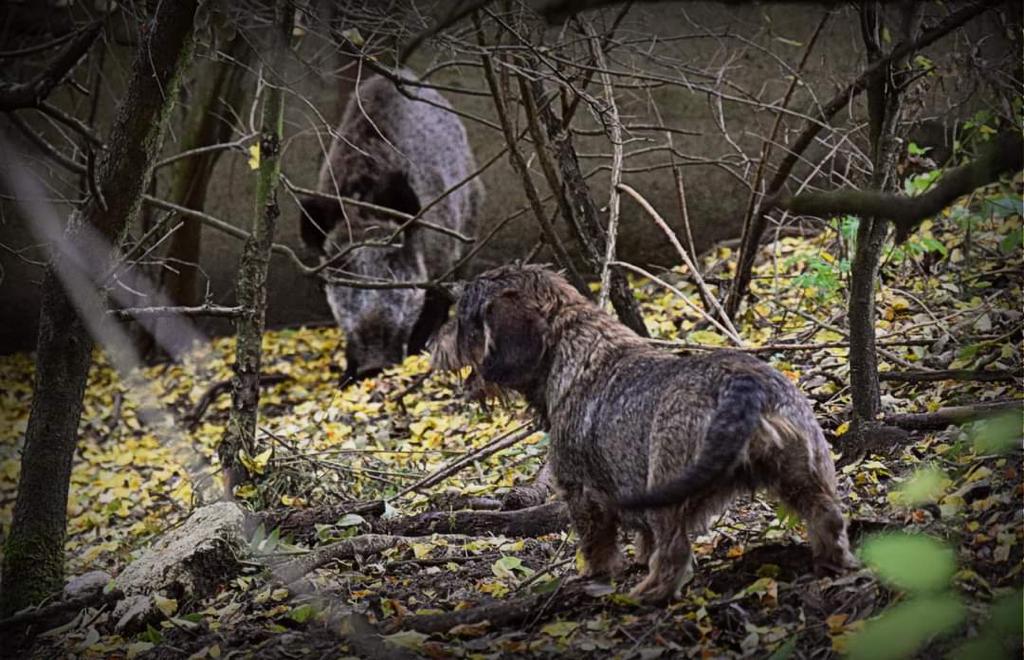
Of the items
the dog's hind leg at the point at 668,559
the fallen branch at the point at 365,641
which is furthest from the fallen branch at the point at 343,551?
the dog's hind leg at the point at 668,559

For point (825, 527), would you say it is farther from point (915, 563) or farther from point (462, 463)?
point (462, 463)

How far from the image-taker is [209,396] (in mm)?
10242

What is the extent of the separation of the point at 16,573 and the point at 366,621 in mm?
2074

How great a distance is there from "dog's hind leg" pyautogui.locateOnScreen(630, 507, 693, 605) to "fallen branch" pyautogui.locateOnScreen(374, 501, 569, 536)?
5.02 feet

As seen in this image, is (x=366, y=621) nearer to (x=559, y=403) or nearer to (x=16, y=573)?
(x=559, y=403)

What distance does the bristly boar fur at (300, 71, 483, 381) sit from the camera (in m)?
11.4

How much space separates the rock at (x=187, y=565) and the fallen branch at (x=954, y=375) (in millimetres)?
3535

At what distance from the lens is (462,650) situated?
416 cm

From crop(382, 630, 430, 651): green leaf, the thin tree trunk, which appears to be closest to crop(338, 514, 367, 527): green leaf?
crop(382, 630, 430, 651): green leaf

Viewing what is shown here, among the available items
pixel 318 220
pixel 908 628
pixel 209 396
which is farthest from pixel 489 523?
pixel 318 220

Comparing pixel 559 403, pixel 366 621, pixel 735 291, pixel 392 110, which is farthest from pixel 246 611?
pixel 392 110

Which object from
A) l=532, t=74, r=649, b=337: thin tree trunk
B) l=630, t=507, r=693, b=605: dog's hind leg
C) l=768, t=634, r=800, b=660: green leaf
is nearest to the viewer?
l=768, t=634, r=800, b=660: green leaf

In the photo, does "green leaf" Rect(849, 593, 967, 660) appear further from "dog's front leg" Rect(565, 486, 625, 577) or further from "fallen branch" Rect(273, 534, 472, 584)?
"fallen branch" Rect(273, 534, 472, 584)

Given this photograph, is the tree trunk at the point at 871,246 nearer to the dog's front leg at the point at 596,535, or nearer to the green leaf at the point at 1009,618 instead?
the dog's front leg at the point at 596,535
